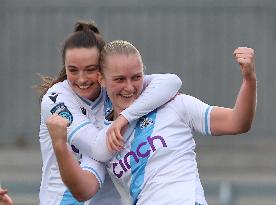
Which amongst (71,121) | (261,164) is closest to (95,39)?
(71,121)

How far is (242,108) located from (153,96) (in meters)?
0.54

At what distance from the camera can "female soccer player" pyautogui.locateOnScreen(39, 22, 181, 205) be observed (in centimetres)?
663

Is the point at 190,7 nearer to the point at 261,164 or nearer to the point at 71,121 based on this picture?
the point at 261,164

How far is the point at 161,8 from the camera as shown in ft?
51.8

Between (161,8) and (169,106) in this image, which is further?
(161,8)

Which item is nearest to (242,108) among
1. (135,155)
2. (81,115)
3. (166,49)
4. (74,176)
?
(135,155)

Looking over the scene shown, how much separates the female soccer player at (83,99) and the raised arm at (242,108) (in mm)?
338

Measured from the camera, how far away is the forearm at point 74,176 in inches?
245

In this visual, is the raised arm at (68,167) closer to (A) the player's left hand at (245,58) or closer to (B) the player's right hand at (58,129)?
(B) the player's right hand at (58,129)

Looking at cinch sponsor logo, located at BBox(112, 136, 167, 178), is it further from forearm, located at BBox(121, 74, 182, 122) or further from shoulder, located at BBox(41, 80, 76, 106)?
shoulder, located at BBox(41, 80, 76, 106)

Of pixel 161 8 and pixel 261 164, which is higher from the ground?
pixel 161 8

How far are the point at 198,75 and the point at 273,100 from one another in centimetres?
98

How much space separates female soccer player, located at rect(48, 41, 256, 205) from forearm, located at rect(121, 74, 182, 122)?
0.15ft

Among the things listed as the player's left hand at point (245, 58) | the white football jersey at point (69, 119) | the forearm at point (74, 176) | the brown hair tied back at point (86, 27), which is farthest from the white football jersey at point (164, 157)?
the brown hair tied back at point (86, 27)
